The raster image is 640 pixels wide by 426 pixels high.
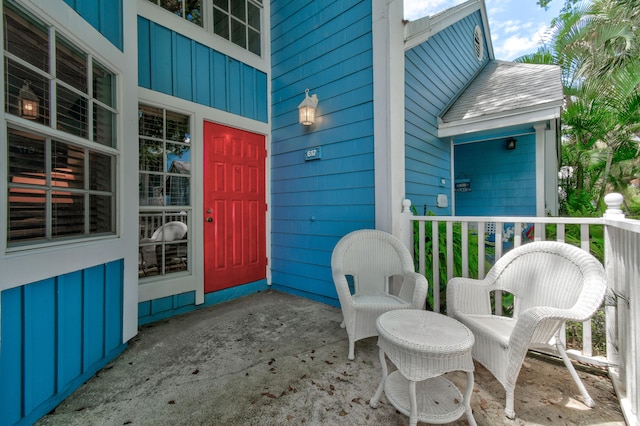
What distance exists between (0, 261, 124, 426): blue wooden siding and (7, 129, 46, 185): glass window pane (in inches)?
23.0

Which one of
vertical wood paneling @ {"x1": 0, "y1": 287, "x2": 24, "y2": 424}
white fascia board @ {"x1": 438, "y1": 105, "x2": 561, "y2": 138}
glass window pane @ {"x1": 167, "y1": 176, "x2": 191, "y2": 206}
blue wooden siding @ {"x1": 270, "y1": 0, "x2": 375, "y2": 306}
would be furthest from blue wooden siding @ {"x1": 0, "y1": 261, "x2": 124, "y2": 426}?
white fascia board @ {"x1": 438, "y1": 105, "x2": 561, "y2": 138}

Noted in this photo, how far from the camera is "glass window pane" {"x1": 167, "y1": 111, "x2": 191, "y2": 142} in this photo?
119 inches

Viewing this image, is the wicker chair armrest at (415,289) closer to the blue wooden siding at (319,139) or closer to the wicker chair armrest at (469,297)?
the wicker chair armrest at (469,297)

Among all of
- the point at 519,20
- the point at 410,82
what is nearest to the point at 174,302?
the point at 410,82

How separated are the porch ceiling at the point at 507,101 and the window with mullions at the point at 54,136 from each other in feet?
13.1

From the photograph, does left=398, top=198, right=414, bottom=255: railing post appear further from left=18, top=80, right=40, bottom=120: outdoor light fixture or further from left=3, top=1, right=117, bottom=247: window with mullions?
left=18, top=80, right=40, bottom=120: outdoor light fixture

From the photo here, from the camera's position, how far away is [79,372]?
5.79 feet

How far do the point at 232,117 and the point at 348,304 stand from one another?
106 inches

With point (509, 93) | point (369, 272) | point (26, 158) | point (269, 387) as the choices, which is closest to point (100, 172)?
point (26, 158)

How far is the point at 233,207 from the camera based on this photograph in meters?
3.48

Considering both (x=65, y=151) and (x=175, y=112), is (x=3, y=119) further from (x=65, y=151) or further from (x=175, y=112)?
(x=175, y=112)

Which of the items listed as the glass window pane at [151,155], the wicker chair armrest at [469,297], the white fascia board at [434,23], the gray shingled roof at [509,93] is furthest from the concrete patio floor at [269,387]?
the white fascia board at [434,23]

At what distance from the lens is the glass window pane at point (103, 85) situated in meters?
2.01

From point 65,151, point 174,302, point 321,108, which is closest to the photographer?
point 65,151
